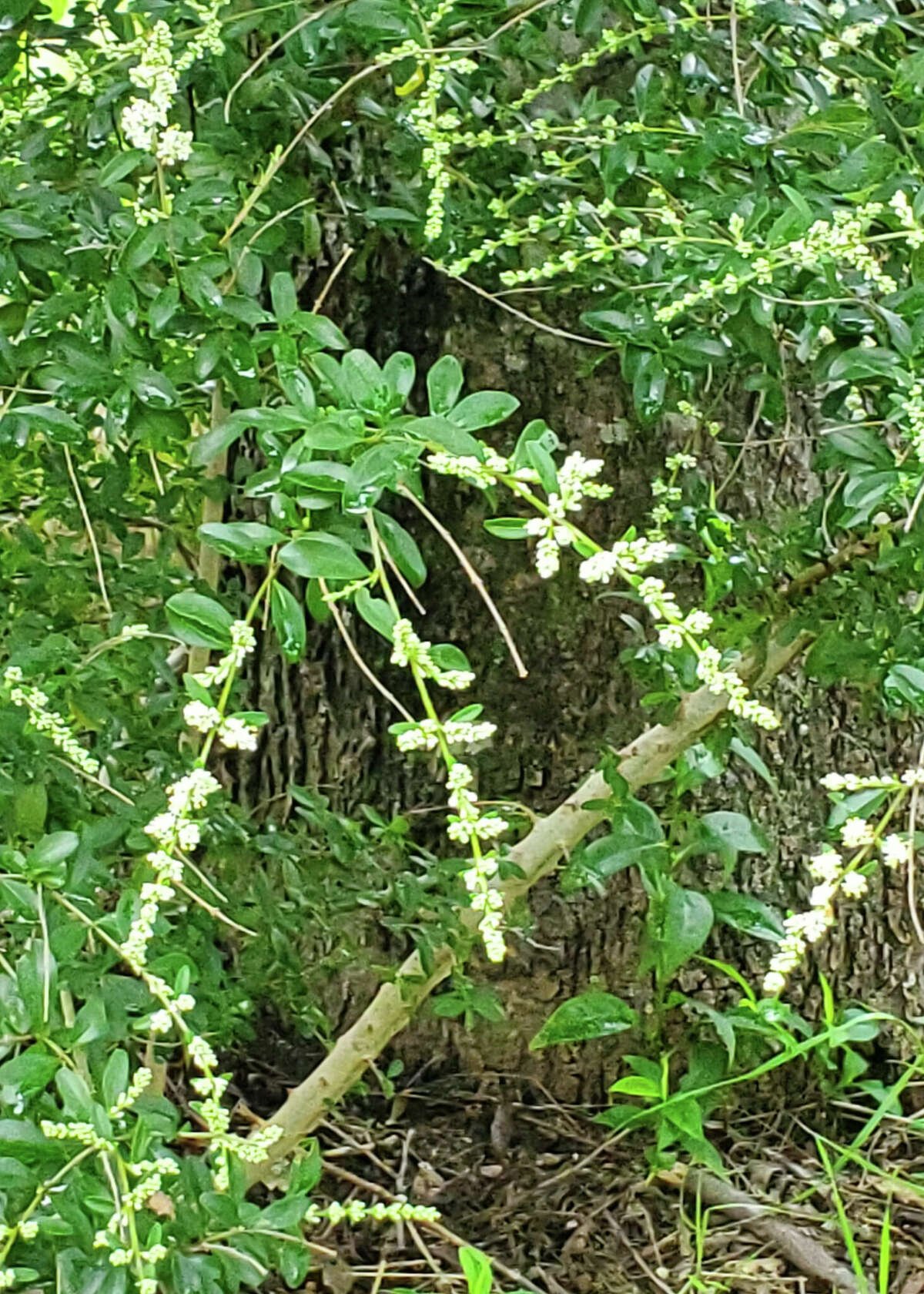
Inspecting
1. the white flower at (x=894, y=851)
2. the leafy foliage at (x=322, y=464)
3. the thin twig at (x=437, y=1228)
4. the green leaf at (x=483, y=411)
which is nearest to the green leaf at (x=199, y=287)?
the leafy foliage at (x=322, y=464)

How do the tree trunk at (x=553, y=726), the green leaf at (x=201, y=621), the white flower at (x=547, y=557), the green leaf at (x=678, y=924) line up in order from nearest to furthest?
the white flower at (x=547, y=557) < the green leaf at (x=201, y=621) < the green leaf at (x=678, y=924) < the tree trunk at (x=553, y=726)

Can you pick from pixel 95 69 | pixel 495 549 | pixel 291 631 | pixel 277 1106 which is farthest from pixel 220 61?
pixel 277 1106

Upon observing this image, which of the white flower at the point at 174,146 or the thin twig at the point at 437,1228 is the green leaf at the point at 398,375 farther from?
the thin twig at the point at 437,1228

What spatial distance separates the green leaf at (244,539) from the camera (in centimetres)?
72

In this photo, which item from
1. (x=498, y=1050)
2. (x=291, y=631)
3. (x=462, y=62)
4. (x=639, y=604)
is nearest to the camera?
(x=291, y=631)

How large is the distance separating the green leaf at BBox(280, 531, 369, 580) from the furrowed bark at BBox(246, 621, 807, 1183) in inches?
17.1

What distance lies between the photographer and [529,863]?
1105mm

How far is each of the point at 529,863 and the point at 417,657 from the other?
476mm

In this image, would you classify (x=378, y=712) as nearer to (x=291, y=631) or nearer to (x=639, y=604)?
(x=639, y=604)

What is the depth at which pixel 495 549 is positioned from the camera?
1.45 metres

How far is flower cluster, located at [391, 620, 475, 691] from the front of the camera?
66cm

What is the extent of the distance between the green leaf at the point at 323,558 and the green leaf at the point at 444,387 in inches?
4.3

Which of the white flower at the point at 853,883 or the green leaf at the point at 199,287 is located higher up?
the green leaf at the point at 199,287

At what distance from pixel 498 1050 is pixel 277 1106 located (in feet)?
0.83
